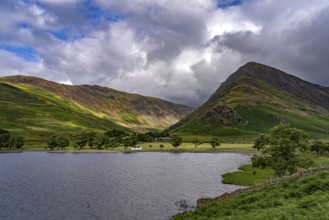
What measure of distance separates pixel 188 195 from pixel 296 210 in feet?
160

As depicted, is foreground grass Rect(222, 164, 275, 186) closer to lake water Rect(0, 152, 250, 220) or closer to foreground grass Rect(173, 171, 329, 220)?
lake water Rect(0, 152, 250, 220)

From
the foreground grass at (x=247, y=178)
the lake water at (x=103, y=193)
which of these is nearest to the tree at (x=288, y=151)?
the lake water at (x=103, y=193)

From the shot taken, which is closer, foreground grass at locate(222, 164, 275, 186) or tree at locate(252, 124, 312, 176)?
tree at locate(252, 124, 312, 176)

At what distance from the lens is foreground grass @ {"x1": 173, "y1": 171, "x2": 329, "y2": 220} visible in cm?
3088

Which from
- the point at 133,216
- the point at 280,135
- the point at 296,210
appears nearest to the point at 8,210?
the point at 133,216

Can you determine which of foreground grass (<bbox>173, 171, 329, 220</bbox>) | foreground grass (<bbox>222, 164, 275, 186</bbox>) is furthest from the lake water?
foreground grass (<bbox>173, 171, 329, 220</bbox>)

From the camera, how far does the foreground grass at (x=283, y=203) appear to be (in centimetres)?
3088

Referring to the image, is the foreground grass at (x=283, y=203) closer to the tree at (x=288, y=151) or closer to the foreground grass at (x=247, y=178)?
the tree at (x=288, y=151)

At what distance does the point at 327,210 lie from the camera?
29031mm

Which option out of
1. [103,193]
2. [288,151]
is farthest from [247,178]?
[103,193]

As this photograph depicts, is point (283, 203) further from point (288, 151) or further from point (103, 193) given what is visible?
point (103, 193)

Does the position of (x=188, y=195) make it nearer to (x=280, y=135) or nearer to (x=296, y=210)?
(x=280, y=135)

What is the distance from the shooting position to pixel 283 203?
37.5m

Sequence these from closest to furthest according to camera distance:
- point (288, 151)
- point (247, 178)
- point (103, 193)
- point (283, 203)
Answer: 1. point (283, 203)
2. point (288, 151)
3. point (103, 193)
4. point (247, 178)
